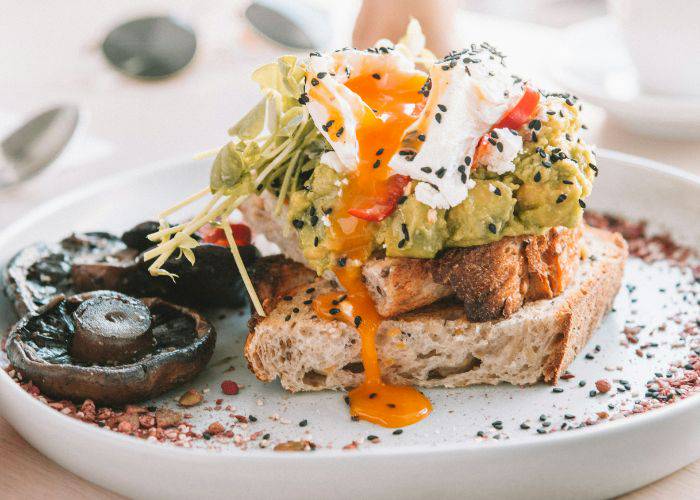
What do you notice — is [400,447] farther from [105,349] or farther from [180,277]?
[180,277]

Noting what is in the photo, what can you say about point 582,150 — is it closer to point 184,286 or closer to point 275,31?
point 184,286

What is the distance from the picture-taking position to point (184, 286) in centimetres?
266

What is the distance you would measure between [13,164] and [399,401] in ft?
8.03

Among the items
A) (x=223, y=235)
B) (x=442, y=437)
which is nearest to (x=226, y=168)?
(x=223, y=235)

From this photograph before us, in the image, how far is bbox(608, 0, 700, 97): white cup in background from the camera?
392cm

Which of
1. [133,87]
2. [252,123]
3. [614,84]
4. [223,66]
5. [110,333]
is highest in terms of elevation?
[252,123]

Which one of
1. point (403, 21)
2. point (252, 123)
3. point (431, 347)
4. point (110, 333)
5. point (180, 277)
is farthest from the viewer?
point (403, 21)

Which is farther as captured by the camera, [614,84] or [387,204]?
[614,84]

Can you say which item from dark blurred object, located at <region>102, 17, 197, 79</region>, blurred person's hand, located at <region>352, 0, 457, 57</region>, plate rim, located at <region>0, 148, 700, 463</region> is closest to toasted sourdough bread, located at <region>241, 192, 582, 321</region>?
plate rim, located at <region>0, 148, 700, 463</region>

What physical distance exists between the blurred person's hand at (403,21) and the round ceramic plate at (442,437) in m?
1.31

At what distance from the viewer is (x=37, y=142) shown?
12.9ft

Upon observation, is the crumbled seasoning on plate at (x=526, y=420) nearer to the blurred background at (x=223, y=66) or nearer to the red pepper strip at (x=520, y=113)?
the red pepper strip at (x=520, y=113)

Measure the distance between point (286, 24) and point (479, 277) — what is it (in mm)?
2821

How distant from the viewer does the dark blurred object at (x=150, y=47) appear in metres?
4.62
